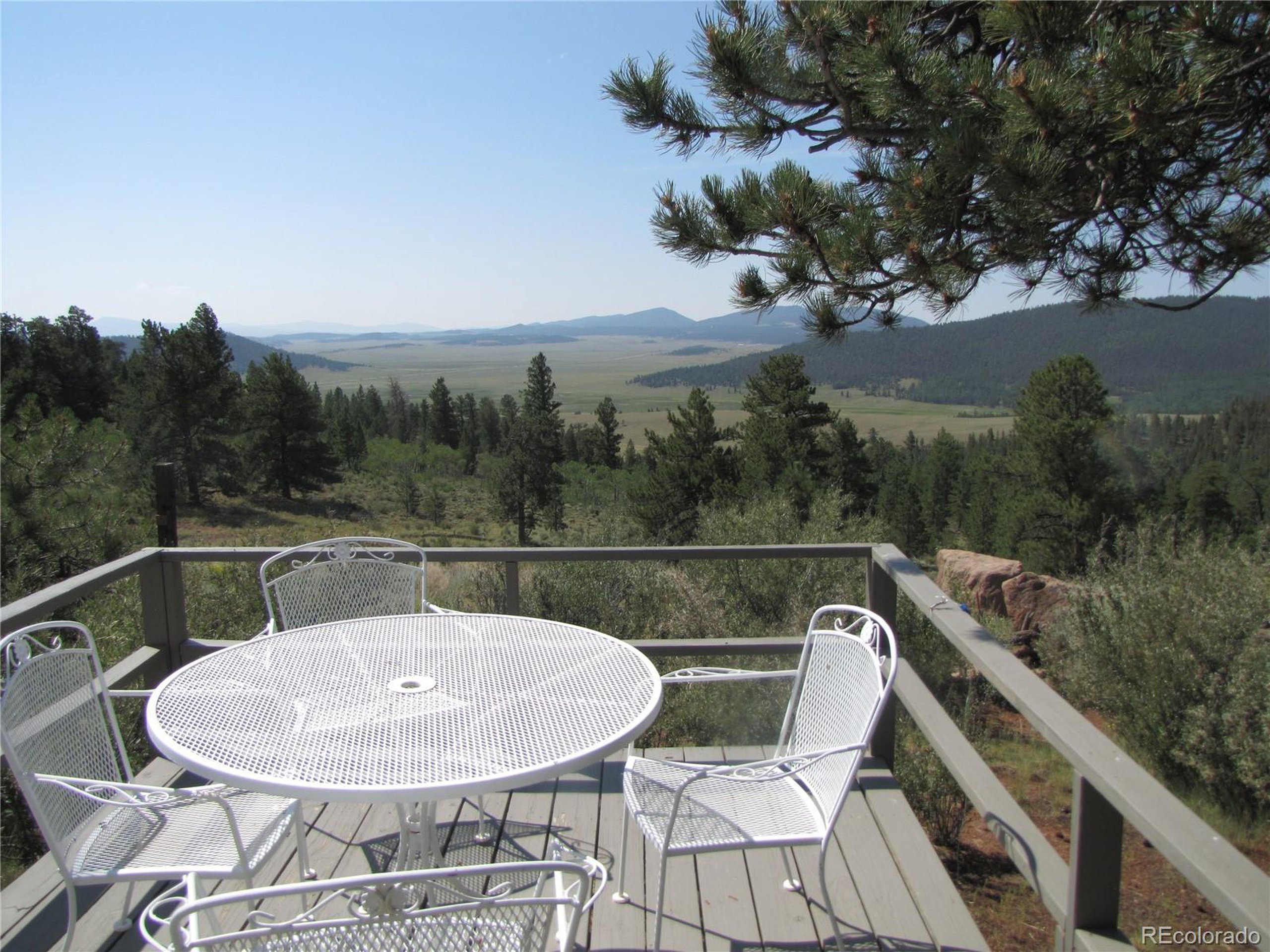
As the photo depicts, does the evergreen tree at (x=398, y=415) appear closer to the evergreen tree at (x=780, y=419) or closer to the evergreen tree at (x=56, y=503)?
the evergreen tree at (x=780, y=419)

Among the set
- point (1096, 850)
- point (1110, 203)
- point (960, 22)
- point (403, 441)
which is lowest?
point (403, 441)

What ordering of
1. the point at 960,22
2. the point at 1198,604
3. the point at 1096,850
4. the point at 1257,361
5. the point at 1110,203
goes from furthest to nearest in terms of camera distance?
the point at 1257,361
the point at 1198,604
the point at 960,22
the point at 1110,203
the point at 1096,850

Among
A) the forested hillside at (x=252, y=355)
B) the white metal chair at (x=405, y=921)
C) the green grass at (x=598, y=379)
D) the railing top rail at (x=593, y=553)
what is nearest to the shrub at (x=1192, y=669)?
the railing top rail at (x=593, y=553)

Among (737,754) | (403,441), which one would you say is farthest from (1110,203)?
(403,441)

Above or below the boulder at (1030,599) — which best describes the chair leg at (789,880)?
above

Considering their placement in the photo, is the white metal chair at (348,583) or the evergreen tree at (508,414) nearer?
the white metal chair at (348,583)

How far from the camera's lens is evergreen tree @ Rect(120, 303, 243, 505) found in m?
27.6

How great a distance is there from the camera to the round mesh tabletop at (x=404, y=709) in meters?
1.50

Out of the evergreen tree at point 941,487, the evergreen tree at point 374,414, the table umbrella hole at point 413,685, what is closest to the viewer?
the table umbrella hole at point 413,685

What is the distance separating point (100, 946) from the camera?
1.86 m

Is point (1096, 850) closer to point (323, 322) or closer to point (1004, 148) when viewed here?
point (1004, 148)

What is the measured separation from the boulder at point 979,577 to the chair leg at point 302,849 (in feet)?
33.2

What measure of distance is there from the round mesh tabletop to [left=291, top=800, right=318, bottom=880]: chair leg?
291 mm

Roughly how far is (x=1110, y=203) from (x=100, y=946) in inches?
149
